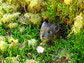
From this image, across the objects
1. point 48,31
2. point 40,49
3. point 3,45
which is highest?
point 48,31

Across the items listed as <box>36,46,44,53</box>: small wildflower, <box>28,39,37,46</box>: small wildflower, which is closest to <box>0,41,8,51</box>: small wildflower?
<box>28,39,37,46</box>: small wildflower

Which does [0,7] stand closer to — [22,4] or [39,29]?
[22,4]

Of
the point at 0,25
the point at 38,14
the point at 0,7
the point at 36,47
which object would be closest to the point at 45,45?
the point at 36,47

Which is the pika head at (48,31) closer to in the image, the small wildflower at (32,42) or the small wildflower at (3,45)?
the small wildflower at (32,42)

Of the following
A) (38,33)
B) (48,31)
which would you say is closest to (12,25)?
(38,33)

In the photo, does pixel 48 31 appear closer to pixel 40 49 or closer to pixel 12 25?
pixel 40 49

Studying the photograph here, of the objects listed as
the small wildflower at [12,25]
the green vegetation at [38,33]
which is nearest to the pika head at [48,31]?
the green vegetation at [38,33]
